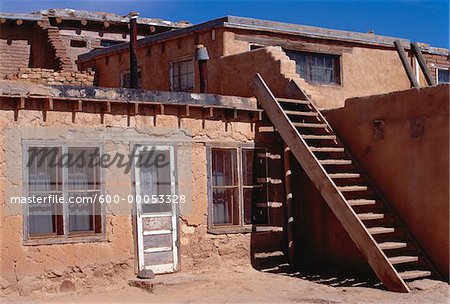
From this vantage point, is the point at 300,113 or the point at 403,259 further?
the point at 300,113

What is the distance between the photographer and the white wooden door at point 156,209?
11.2 m

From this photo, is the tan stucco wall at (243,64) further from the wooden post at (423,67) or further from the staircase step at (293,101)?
the wooden post at (423,67)

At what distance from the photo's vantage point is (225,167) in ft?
40.2

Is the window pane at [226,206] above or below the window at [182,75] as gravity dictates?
below

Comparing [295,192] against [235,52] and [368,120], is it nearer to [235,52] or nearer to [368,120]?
[368,120]

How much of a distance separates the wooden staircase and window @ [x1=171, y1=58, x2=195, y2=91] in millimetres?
3636

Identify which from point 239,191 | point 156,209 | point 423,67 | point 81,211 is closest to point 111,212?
point 81,211

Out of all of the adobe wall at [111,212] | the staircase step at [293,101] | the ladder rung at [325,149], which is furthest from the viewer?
the staircase step at [293,101]

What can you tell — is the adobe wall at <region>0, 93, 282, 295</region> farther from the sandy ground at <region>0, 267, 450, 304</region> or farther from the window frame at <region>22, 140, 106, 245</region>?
the sandy ground at <region>0, 267, 450, 304</region>

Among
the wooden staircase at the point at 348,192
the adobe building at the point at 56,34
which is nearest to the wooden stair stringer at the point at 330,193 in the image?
the wooden staircase at the point at 348,192

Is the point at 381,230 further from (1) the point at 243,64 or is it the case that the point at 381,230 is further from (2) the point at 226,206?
(1) the point at 243,64

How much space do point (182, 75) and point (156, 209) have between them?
5.68 m

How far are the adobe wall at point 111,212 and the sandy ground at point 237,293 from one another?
26 centimetres

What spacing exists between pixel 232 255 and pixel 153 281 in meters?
1.87
